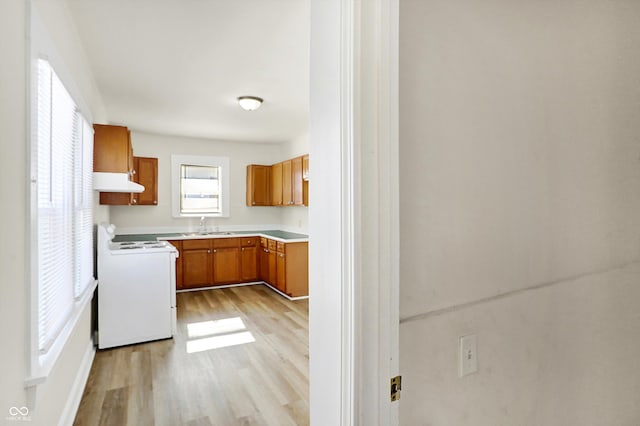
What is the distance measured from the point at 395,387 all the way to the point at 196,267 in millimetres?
4966

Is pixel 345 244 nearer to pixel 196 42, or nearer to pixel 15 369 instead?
pixel 15 369

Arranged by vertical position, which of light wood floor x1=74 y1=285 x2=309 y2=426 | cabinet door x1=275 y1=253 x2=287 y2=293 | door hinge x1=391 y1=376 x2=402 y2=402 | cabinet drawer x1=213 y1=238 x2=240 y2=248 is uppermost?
door hinge x1=391 y1=376 x2=402 y2=402

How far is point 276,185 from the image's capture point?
5.70m

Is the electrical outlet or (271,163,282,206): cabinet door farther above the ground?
(271,163,282,206): cabinet door

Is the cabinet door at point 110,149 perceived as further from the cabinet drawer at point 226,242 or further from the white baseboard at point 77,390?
the cabinet drawer at point 226,242

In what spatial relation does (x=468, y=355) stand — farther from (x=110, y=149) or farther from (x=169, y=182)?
(x=169, y=182)

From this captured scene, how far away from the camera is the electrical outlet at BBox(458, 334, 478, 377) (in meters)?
0.88

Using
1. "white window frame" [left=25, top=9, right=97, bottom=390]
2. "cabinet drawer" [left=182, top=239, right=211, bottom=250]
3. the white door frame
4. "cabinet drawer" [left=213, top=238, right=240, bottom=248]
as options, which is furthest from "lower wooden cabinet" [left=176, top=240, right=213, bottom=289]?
the white door frame

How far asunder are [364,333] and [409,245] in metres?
0.24

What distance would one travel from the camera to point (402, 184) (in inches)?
30.5

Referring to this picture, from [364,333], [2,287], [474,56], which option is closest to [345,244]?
[364,333]

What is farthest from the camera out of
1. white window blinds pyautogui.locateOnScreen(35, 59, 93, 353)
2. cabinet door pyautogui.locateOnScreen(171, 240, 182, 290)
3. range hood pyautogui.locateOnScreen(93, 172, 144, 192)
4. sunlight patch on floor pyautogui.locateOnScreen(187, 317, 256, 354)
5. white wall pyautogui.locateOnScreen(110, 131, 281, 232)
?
white wall pyautogui.locateOnScreen(110, 131, 281, 232)

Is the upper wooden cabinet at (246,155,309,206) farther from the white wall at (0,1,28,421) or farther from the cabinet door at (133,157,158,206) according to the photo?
the white wall at (0,1,28,421)

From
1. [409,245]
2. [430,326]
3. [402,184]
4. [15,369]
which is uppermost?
[402,184]
